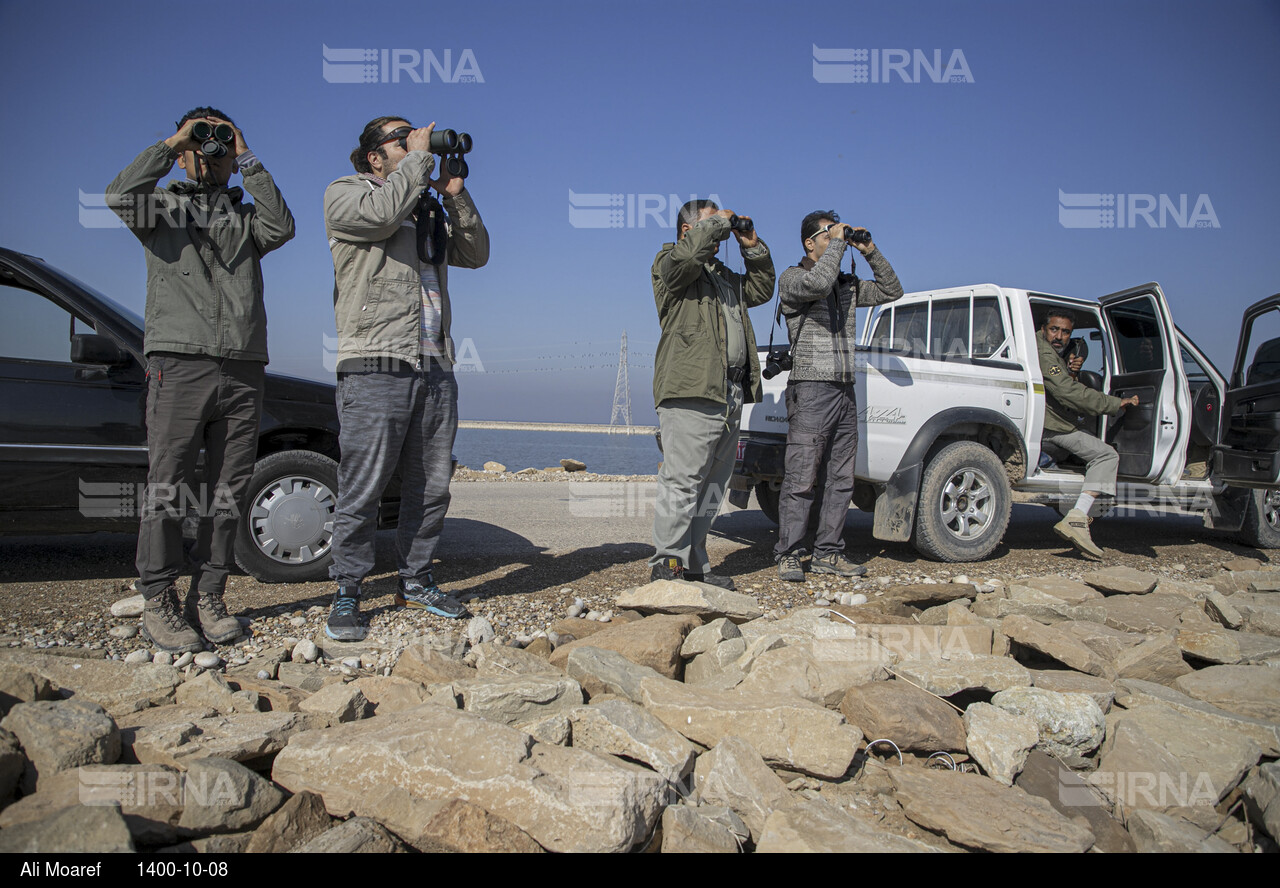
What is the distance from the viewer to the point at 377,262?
342cm

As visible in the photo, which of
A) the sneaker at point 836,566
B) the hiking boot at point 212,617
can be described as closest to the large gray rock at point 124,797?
the hiking boot at point 212,617

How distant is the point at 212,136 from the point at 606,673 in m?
2.80

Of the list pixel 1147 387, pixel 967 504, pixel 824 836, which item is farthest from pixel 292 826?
pixel 1147 387

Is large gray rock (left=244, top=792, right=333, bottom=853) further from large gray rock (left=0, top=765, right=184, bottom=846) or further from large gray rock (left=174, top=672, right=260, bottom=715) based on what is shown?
large gray rock (left=174, top=672, right=260, bottom=715)

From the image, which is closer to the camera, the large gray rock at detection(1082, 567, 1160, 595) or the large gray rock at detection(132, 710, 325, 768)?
the large gray rock at detection(132, 710, 325, 768)

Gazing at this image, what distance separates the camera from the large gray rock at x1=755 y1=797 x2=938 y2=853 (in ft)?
6.27

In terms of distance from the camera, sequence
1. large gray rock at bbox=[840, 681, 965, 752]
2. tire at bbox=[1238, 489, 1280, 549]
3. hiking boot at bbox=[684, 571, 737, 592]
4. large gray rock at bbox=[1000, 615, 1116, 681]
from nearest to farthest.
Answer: large gray rock at bbox=[840, 681, 965, 752]
large gray rock at bbox=[1000, 615, 1116, 681]
hiking boot at bbox=[684, 571, 737, 592]
tire at bbox=[1238, 489, 1280, 549]

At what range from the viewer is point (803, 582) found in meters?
4.66

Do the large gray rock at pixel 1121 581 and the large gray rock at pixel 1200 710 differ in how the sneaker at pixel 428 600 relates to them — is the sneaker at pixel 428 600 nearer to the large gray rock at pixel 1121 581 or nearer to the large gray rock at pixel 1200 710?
the large gray rock at pixel 1200 710

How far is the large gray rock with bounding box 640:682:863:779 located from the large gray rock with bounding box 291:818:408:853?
40.3 inches

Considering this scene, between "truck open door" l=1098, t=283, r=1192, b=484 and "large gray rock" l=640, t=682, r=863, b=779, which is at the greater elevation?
"truck open door" l=1098, t=283, r=1192, b=484

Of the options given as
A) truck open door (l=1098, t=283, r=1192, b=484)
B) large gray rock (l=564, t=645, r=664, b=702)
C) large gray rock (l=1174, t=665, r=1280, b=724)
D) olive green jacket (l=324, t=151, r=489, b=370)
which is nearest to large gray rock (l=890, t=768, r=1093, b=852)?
large gray rock (l=564, t=645, r=664, b=702)

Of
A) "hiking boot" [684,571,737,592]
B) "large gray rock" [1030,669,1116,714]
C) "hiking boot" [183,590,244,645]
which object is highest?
"hiking boot" [183,590,244,645]
